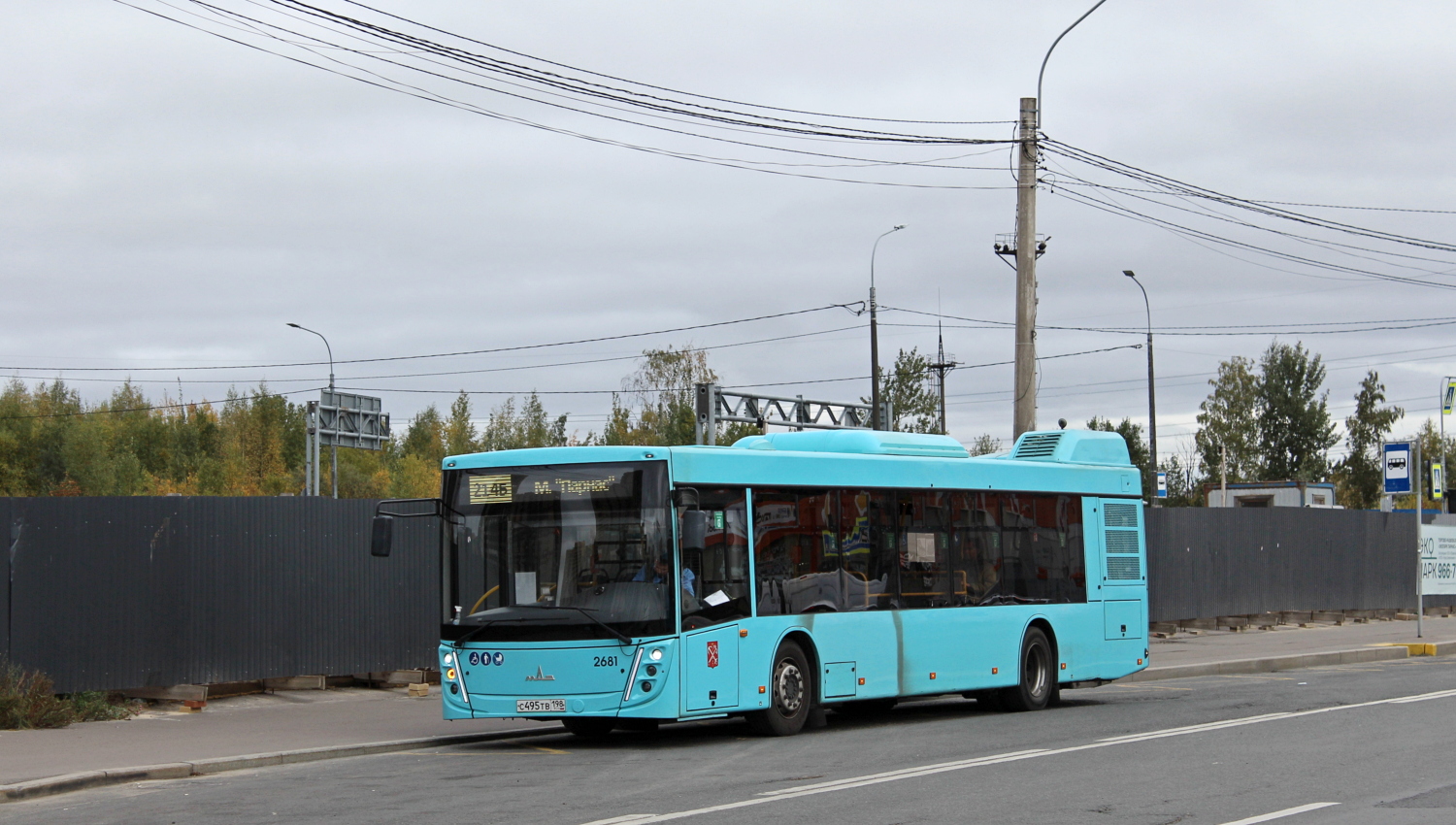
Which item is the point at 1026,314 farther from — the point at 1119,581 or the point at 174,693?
the point at 174,693

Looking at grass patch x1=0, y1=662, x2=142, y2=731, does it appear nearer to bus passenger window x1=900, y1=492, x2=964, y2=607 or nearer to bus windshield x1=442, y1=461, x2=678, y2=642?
bus windshield x1=442, y1=461, x2=678, y2=642

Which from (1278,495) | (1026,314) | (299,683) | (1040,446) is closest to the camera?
(299,683)

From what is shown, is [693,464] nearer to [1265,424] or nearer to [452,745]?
[452,745]

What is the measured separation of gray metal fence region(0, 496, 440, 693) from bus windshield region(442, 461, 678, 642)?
452 cm

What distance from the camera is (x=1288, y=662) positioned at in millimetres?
24281

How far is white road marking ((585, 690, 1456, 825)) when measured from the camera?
29.9 feet

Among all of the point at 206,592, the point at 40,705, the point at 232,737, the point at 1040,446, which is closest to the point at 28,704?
the point at 40,705

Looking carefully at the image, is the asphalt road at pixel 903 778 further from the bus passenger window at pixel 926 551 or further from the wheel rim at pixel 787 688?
the bus passenger window at pixel 926 551

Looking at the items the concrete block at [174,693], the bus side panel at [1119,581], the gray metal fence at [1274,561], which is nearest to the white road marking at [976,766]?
the bus side panel at [1119,581]

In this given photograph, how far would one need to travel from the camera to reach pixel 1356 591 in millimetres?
35562

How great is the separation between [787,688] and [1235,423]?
265 feet

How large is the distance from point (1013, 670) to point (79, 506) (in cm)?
1012

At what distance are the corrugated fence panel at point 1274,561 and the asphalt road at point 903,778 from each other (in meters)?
13.8

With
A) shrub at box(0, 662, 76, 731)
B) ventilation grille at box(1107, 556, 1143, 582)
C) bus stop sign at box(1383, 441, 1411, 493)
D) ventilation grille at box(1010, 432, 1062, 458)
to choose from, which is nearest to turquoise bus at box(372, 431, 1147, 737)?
ventilation grille at box(1010, 432, 1062, 458)
